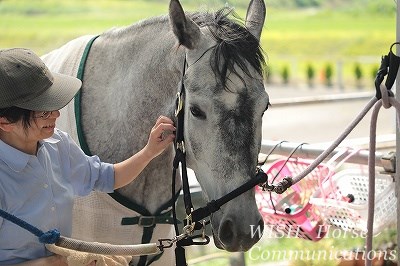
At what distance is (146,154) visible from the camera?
7.73 ft

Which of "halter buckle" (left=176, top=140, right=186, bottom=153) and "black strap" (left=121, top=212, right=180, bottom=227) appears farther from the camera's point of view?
"black strap" (left=121, top=212, right=180, bottom=227)

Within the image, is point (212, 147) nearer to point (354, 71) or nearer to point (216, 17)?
point (216, 17)

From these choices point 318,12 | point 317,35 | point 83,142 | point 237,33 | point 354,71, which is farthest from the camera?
point 318,12

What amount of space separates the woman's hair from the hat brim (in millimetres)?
23

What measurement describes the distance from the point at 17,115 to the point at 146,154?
47 cm

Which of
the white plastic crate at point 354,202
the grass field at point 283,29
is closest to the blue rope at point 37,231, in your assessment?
the white plastic crate at point 354,202

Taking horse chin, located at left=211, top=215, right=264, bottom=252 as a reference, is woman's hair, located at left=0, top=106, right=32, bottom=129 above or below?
above

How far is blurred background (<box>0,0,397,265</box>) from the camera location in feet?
47.8

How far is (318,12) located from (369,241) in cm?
3411

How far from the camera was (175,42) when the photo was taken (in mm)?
2391

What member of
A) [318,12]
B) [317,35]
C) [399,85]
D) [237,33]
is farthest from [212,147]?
[318,12]

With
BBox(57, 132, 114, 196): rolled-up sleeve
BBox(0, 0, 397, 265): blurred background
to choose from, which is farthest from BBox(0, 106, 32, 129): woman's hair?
BBox(0, 0, 397, 265): blurred background

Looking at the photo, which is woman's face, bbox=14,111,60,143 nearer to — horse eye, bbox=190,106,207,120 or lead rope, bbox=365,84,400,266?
horse eye, bbox=190,106,207,120

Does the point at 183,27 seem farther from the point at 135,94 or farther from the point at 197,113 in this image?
the point at 135,94
